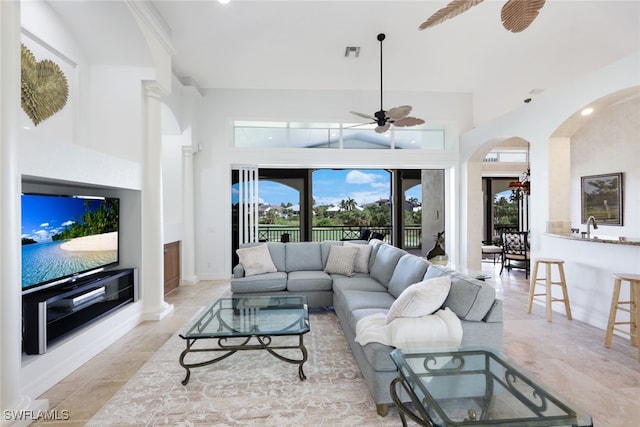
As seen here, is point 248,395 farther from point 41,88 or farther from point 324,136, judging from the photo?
point 324,136

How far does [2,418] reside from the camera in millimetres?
1827

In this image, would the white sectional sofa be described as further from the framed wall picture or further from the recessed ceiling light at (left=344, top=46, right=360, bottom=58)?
the framed wall picture

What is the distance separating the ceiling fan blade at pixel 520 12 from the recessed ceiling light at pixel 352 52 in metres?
2.92

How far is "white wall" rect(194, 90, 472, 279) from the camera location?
238 inches

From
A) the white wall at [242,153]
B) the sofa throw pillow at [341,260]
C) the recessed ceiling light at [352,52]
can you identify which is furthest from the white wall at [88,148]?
the recessed ceiling light at [352,52]

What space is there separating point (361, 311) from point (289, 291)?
61.6 inches

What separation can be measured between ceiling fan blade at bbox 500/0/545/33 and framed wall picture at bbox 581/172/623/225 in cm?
579

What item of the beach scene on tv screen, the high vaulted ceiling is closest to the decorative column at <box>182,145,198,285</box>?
the high vaulted ceiling

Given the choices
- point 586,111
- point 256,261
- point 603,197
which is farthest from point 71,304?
point 603,197

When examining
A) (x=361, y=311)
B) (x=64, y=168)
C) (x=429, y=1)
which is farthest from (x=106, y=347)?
(x=429, y=1)

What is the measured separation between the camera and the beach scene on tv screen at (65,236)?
2.48 meters

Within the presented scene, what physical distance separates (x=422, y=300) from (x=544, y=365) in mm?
1481

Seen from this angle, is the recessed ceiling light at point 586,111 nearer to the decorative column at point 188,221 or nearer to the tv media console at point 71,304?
the tv media console at point 71,304

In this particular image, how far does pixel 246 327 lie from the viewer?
2.58 m
